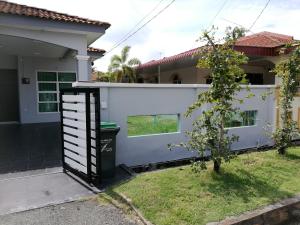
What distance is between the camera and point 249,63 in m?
14.7

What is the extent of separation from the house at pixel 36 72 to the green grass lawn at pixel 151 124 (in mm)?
2035

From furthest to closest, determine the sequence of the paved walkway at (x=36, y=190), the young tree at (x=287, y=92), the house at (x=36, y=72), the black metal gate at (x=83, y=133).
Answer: the house at (x=36, y=72)
the young tree at (x=287, y=92)
the black metal gate at (x=83, y=133)
the paved walkway at (x=36, y=190)

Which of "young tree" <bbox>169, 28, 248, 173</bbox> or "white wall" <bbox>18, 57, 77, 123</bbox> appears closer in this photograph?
"young tree" <bbox>169, 28, 248, 173</bbox>

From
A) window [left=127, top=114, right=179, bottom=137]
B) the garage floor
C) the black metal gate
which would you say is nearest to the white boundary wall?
window [left=127, top=114, right=179, bottom=137]

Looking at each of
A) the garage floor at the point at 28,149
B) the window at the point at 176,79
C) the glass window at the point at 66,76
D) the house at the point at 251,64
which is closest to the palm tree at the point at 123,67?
the house at the point at 251,64

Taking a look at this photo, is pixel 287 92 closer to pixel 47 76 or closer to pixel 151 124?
pixel 151 124

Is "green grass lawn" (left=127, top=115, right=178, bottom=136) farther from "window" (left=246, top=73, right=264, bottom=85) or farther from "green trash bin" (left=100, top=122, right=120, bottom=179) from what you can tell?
"window" (left=246, top=73, right=264, bottom=85)

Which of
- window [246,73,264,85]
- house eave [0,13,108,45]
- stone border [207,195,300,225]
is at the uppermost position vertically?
house eave [0,13,108,45]

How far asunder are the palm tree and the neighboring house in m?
1.42

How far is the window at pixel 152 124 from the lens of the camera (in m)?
7.09

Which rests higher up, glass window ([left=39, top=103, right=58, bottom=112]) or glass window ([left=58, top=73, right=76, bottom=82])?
glass window ([left=58, top=73, right=76, bottom=82])

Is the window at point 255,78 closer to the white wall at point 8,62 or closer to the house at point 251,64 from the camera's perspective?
the house at point 251,64

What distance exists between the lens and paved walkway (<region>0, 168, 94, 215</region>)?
4.51 metres

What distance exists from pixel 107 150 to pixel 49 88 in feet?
30.9
